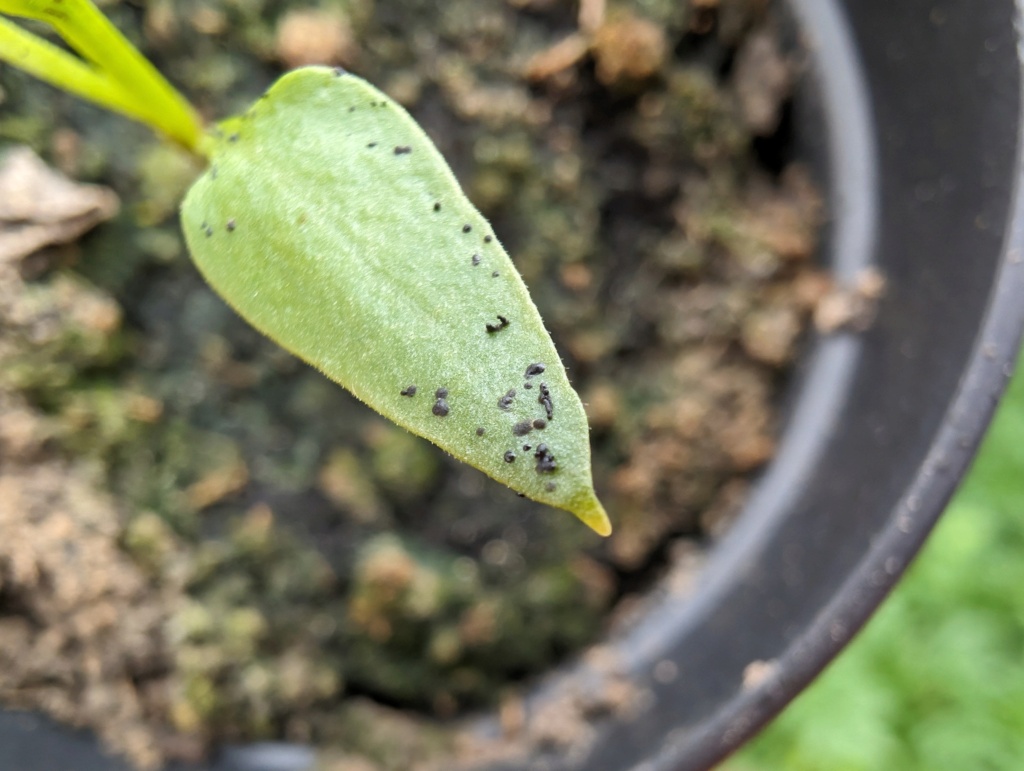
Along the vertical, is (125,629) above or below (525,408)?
below

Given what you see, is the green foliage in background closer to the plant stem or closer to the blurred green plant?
the blurred green plant

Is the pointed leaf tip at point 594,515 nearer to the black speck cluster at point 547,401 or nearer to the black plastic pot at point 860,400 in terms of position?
the black speck cluster at point 547,401

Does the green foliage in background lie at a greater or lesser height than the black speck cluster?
lesser

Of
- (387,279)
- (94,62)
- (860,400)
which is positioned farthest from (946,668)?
(94,62)

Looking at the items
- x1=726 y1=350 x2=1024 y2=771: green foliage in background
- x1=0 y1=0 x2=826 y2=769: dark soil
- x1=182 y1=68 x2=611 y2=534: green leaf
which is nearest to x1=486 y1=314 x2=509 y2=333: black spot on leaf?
x1=182 y1=68 x2=611 y2=534: green leaf

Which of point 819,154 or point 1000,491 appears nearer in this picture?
point 819,154

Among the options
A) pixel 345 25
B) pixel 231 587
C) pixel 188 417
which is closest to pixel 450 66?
pixel 345 25

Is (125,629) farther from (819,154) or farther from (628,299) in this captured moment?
(819,154)
